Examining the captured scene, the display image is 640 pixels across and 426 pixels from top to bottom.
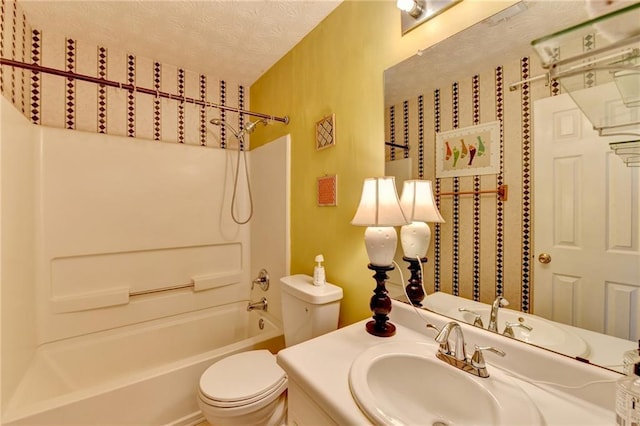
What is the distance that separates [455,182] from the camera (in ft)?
3.01

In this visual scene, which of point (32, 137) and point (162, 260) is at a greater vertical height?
point (32, 137)

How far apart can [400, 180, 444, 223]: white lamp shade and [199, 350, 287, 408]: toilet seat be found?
0.97 meters

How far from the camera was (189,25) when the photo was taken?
1529 mm

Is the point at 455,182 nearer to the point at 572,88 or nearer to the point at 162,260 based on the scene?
the point at 572,88

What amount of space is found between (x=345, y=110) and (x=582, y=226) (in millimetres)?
1027

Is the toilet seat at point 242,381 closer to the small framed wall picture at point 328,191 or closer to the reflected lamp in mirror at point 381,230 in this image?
the reflected lamp in mirror at point 381,230

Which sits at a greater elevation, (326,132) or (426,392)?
(326,132)

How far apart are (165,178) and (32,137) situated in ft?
2.29

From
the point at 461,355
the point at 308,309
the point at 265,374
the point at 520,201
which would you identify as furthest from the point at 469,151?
the point at 265,374

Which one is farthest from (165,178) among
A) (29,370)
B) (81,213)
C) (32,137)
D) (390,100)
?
(390,100)

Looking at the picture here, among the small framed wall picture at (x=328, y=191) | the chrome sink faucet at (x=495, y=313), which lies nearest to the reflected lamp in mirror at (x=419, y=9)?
the small framed wall picture at (x=328, y=191)

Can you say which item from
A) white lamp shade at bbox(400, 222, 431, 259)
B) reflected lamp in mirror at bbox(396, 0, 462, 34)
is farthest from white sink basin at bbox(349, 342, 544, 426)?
reflected lamp in mirror at bbox(396, 0, 462, 34)

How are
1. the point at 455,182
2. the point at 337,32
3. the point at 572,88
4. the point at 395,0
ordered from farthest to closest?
the point at 337,32 < the point at 395,0 < the point at 455,182 < the point at 572,88

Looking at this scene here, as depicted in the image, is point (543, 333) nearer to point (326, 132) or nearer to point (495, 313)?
point (495, 313)
